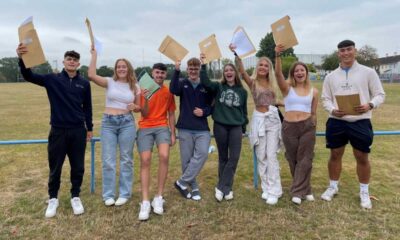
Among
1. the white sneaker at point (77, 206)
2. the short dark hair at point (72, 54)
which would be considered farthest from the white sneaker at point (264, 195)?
the short dark hair at point (72, 54)

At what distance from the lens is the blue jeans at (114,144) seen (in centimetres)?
402

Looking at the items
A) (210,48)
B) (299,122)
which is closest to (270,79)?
(299,122)

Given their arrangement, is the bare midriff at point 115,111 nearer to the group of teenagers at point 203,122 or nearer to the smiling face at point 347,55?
the group of teenagers at point 203,122

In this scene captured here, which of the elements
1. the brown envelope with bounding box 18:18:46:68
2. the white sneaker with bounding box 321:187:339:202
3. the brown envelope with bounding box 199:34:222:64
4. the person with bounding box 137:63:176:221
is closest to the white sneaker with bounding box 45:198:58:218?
the person with bounding box 137:63:176:221

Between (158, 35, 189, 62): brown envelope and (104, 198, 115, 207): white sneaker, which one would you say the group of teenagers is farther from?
(158, 35, 189, 62): brown envelope

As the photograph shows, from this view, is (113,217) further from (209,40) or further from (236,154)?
(209,40)

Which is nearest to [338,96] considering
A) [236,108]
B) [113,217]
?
[236,108]

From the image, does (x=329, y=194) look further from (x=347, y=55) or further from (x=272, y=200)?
(x=347, y=55)

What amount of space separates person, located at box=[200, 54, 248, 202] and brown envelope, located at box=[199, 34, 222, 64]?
7 centimetres

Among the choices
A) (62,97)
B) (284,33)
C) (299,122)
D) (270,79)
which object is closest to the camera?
(62,97)

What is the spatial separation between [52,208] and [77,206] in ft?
0.97

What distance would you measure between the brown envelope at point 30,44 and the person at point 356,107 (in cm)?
355

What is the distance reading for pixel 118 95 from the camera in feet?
13.1

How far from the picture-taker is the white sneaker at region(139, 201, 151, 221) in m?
3.73
